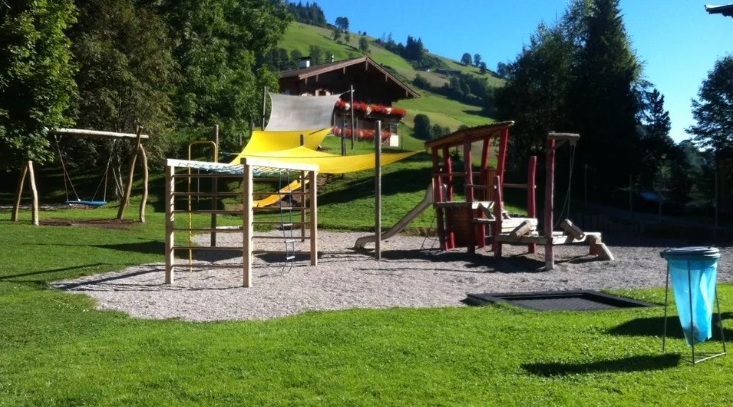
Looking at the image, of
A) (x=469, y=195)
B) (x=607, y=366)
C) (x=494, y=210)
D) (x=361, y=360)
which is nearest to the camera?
(x=607, y=366)

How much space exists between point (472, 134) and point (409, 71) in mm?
105018

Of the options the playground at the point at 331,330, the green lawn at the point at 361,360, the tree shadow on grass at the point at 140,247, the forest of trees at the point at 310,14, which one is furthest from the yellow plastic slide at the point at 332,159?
the forest of trees at the point at 310,14

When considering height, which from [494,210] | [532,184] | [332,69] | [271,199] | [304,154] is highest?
[332,69]

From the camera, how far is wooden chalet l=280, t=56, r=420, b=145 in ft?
137

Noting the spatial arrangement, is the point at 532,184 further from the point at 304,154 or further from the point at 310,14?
the point at 310,14

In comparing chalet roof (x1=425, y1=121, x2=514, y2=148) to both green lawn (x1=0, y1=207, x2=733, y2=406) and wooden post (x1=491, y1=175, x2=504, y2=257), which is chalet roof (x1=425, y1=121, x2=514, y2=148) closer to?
wooden post (x1=491, y1=175, x2=504, y2=257)

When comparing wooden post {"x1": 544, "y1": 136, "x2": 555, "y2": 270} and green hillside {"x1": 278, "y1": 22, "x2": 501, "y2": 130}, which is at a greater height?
green hillside {"x1": 278, "y1": 22, "x2": 501, "y2": 130}

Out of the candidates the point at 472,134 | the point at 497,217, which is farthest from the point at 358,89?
the point at 497,217

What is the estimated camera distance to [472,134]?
15820 millimetres

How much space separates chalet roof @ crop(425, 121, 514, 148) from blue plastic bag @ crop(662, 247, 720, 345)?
9.46 meters

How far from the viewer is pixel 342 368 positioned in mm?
5652

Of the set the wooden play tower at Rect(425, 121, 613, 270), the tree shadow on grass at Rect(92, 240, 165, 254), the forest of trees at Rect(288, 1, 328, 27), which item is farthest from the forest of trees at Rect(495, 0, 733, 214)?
the forest of trees at Rect(288, 1, 328, 27)

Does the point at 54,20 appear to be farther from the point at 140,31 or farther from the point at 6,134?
the point at 140,31

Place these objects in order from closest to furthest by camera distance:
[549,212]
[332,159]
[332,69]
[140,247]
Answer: [549,212], [140,247], [332,159], [332,69]
